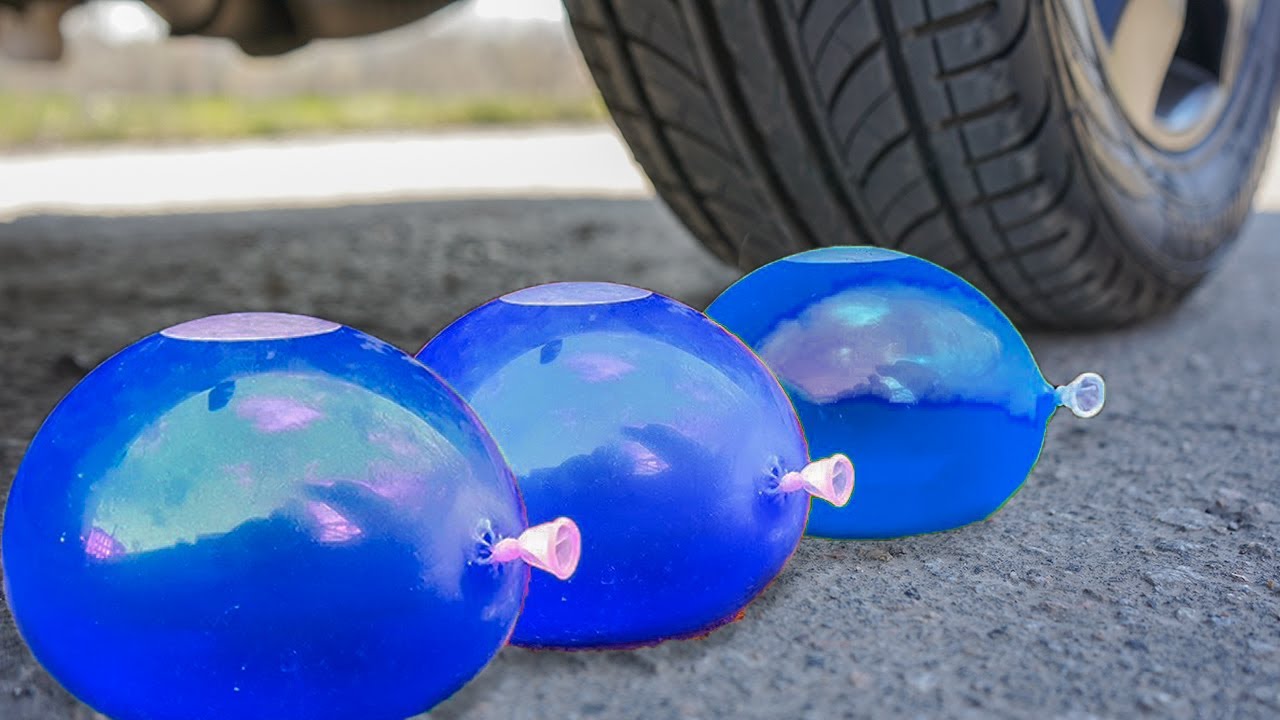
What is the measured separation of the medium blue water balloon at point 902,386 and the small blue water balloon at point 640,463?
161 millimetres

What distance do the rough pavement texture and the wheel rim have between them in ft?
1.20

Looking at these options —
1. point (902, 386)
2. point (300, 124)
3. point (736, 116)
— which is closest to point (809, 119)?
point (736, 116)

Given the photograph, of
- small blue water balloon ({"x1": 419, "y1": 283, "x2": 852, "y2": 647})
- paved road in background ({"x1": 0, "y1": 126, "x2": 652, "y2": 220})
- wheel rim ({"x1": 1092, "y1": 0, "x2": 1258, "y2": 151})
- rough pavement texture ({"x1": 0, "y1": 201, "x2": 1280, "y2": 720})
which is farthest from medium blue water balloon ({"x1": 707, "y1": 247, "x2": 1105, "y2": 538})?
paved road in background ({"x1": 0, "y1": 126, "x2": 652, "y2": 220})

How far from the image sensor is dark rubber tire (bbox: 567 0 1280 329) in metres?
1.59

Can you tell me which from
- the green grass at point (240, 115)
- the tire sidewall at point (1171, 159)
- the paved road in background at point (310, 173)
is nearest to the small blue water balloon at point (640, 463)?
the tire sidewall at point (1171, 159)

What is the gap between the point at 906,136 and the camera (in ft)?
5.50

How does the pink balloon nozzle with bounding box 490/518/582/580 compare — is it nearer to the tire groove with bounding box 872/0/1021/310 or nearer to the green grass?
the tire groove with bounding box 872/0/1021/310

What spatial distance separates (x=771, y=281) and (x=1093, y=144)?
650mm

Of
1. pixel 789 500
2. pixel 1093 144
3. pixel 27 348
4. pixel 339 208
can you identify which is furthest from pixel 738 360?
pixel 339 208

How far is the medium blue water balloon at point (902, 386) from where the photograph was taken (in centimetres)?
128

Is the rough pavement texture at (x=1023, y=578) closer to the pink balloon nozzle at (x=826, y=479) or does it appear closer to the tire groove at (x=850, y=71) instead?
the pink balloon nozzle at (x=826, y=479)

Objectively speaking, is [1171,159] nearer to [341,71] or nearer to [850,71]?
[850,71]

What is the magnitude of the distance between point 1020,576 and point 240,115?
7.60m

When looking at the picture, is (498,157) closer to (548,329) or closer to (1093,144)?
(1093,144)
